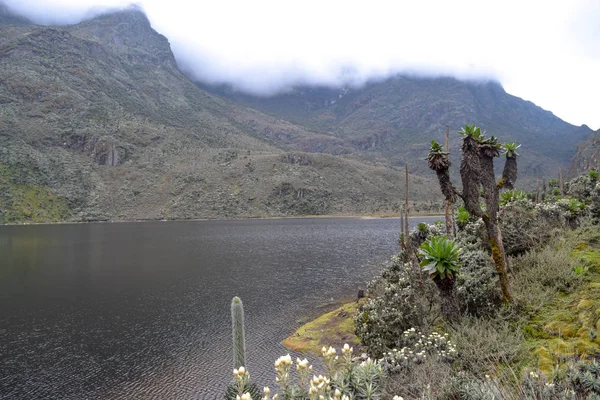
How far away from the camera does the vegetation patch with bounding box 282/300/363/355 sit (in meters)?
19.0

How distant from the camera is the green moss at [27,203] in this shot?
379 ft

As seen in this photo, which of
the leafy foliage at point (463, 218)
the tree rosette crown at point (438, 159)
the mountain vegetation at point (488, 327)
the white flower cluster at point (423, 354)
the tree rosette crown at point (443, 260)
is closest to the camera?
the mountain vegetation at point (488, 327)

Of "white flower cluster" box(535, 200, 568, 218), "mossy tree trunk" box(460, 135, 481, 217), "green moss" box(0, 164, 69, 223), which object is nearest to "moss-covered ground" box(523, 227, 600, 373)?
"mossy tree trunk" box(460, 135, 481, 217)

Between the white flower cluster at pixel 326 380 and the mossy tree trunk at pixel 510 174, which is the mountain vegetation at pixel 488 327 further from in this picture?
the mossy tree trunk at pixel 510 174

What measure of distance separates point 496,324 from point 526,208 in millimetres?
11221

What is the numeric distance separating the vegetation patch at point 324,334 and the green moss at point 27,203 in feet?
423

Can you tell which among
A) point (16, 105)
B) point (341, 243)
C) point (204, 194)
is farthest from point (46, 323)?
point (16, 105)

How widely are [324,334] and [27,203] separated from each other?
13711 cm

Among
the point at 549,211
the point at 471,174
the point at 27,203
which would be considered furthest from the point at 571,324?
the point at 27,203

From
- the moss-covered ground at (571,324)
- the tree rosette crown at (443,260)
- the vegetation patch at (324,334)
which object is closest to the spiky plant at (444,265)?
the tree rosette crown at (443,260)

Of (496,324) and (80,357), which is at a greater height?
(496,324)

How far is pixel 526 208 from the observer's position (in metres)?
20.8

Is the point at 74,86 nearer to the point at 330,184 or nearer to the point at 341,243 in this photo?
the point at 330,184

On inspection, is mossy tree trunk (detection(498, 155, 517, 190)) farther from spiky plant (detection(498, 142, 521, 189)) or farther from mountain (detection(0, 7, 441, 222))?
mountain (detection(0, 7, 441, 222))
